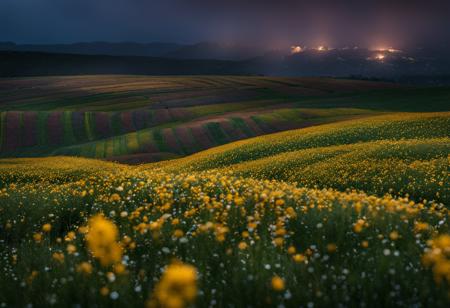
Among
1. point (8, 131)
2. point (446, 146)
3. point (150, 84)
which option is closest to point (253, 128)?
point (446, 146)

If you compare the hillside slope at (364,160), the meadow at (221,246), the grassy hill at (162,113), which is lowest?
the grassy hill at (162,113)

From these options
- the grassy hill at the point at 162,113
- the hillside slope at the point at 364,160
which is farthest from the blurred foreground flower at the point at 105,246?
the grassy hill at the point at 162,113

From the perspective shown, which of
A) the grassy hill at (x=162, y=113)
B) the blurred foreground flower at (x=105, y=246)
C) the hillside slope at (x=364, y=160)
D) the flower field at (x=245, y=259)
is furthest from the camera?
the grassy hill at (x=162, y=113)

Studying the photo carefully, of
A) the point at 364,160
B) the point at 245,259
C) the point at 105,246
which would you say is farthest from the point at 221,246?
the point at 364,160

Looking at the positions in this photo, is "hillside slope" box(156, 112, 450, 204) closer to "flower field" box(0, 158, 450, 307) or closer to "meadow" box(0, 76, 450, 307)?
Answer: "meadow" box(0, 76, 450, 307)

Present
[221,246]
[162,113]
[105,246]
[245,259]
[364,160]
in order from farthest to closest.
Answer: [162,113]
[364,160]
[221,246]
[105,246]
[245,259]

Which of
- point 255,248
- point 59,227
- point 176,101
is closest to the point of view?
point 255,248

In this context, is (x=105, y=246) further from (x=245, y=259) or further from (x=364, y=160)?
(x=364, y=160)

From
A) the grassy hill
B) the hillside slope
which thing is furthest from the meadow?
the grassy hill

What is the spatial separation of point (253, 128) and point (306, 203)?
175 ft

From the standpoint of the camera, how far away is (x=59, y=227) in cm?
881

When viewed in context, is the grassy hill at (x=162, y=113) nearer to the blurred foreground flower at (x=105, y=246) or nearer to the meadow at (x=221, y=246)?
the meadow at (x=221, y=246)

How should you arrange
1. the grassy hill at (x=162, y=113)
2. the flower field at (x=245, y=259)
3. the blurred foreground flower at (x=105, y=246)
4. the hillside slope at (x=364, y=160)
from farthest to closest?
the grassy hill at (x=162, y=113) → the hillside slope at (x=364, y=160) → the blurred foreground flower at (x=105, y=246) → the flower field at (x=245, y=259)

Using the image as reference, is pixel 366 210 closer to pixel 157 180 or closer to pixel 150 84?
pixel 157 180
